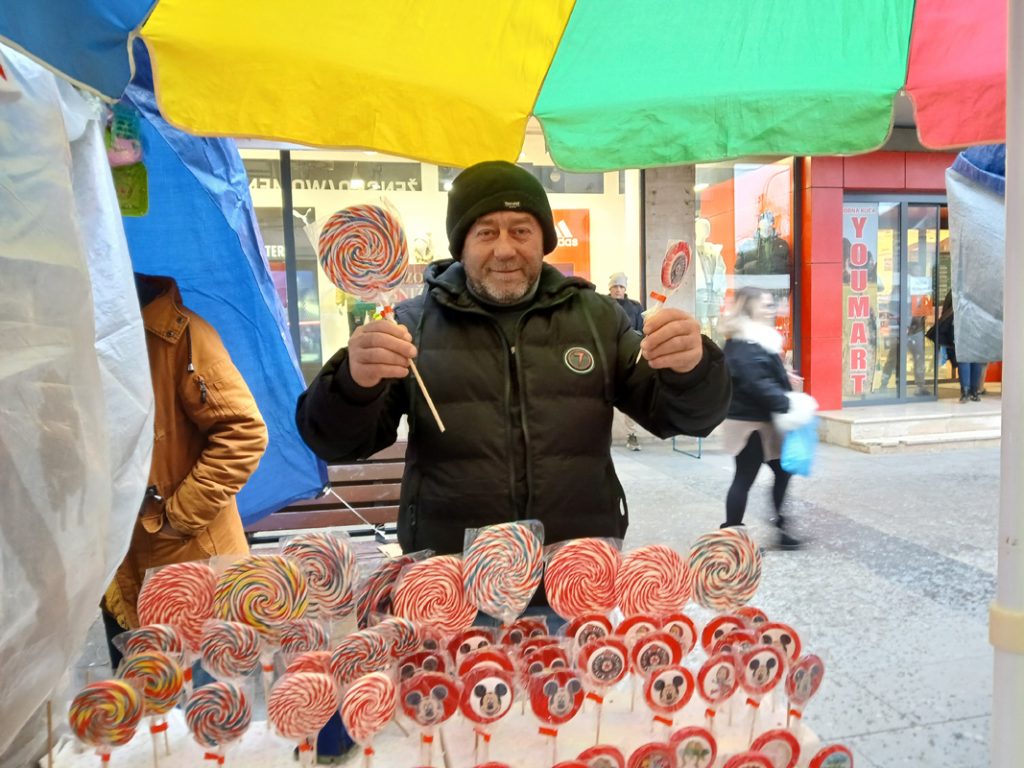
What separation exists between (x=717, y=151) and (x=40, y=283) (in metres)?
1.85

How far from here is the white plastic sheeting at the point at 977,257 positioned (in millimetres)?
2842

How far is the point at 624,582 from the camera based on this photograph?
1.54m

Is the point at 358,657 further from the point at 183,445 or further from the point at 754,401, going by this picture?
the point at 754,401

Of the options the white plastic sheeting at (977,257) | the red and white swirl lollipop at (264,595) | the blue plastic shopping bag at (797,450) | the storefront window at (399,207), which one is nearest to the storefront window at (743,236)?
the storefront window at (399,207)

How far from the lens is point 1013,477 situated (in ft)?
4.29

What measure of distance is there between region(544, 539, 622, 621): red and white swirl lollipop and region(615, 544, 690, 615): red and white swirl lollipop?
0.03 meters

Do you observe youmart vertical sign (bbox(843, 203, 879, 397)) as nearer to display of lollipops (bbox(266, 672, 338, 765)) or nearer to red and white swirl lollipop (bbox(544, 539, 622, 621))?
red and white swirl lollipop (bbox(544, 539, 622, 621))

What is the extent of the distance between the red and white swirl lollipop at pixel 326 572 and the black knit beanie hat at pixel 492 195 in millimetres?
961

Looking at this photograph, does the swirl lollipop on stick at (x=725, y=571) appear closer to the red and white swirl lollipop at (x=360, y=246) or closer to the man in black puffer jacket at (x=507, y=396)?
the man in black puffer jacket at (x=507, y=396)

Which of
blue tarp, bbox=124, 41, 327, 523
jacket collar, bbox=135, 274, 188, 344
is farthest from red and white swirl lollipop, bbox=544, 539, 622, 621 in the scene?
blue tarp, bbox=124, 41, 327, 523

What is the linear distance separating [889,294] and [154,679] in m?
10.2

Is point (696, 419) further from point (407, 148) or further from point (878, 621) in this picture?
point (878, 621)

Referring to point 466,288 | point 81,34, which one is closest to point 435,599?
point 466,288

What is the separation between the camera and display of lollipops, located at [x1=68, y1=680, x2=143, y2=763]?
1267 mm
